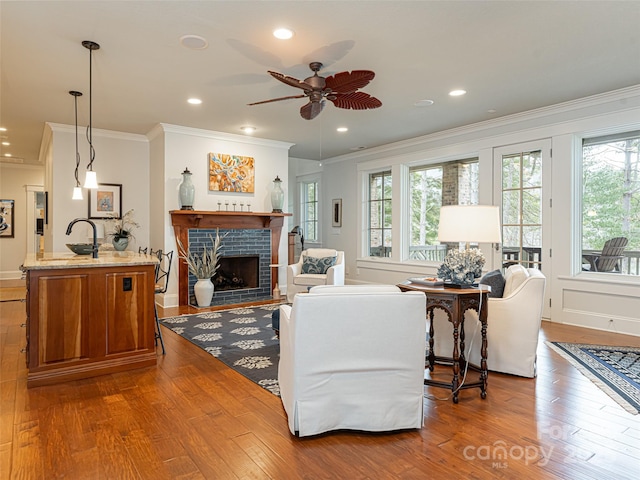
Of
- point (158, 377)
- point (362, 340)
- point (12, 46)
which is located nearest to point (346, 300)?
point (362, 340)

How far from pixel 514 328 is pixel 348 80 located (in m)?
2.32

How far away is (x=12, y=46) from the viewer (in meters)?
3.33

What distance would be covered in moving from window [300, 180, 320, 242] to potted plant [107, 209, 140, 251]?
3.91 metres

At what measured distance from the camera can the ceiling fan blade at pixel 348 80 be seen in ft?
10.2

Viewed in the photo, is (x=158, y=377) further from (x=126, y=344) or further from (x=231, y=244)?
(x=231, y=244)

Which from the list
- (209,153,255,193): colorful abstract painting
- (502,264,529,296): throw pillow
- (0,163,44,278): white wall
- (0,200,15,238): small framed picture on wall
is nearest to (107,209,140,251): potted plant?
(209,153,255,193): colorful abstract painting

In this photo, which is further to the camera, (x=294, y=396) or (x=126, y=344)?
(x=126, y=344)

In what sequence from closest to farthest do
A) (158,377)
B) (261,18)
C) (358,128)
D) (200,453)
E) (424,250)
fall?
1. (200,453)
2. (261,18)
3. (158,377)
4. (358,128)
5. (424,250)

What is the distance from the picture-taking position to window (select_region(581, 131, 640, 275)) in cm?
450

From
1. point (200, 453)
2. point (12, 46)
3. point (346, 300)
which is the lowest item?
point (200, 453)

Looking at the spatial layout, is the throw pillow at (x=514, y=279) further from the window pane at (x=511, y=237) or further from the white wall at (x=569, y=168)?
the window pane at (x=511, y=237)

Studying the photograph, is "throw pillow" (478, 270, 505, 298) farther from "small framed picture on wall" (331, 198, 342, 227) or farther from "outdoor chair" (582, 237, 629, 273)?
"small framed picture on wall" (331, 198, 342, 227)

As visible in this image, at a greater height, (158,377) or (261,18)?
(261,18)

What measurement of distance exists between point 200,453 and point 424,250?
5.55 metres
